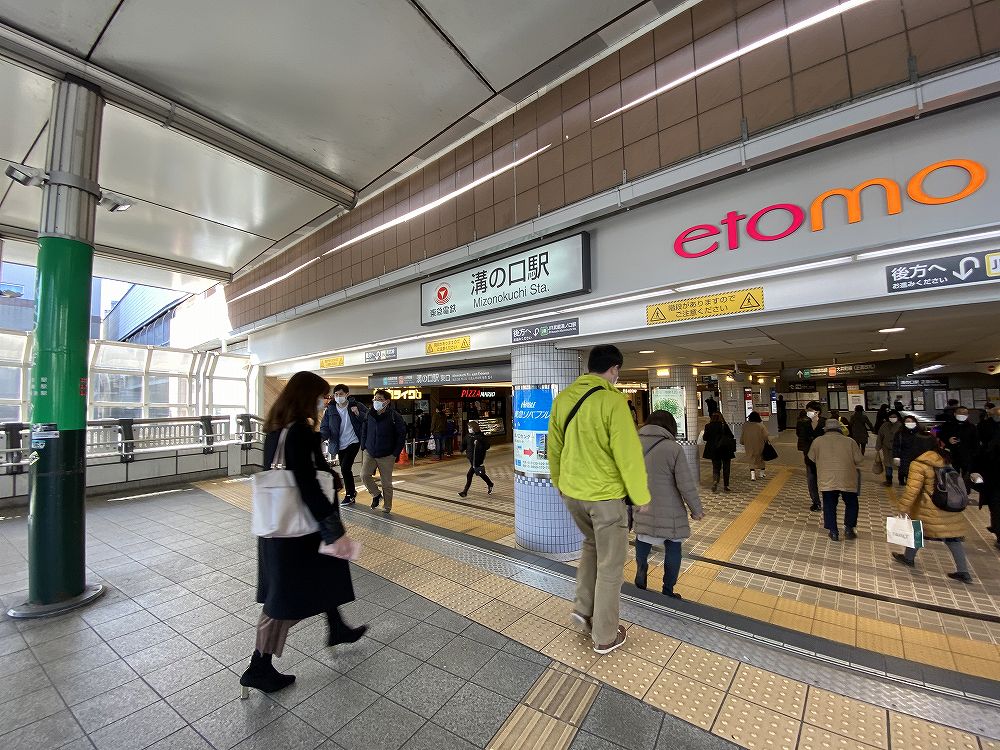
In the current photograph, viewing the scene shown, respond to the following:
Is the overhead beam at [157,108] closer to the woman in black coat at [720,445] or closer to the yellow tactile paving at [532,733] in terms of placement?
the yellow tactile paving at [532,733]

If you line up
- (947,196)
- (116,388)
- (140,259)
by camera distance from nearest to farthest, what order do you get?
(947,196)
(140,259)
(116,388)

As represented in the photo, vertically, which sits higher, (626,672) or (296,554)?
(296,554)

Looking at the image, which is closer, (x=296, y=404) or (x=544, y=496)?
(x=296, y=404)

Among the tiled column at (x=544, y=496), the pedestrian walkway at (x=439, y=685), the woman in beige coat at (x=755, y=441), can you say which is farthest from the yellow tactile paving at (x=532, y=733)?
the woman in beige coat at (x=755, y=441)

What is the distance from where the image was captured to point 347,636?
2.60m

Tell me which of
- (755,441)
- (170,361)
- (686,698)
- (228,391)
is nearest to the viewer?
(686,698)

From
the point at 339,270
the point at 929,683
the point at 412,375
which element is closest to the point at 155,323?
the point at 339,270

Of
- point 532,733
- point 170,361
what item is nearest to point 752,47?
point 532,733

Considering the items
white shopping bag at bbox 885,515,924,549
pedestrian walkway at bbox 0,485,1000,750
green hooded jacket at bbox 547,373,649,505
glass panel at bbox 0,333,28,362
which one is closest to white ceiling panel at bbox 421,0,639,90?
green hooded jacket at bbox 547,373,649,505

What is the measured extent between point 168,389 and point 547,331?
11192 mm

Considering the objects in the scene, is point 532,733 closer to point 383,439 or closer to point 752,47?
point 383,439

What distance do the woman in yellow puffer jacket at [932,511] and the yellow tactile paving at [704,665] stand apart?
9.26 ft

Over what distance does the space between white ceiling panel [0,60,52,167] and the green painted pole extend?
37 centimetres

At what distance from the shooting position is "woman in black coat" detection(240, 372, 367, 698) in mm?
2141
